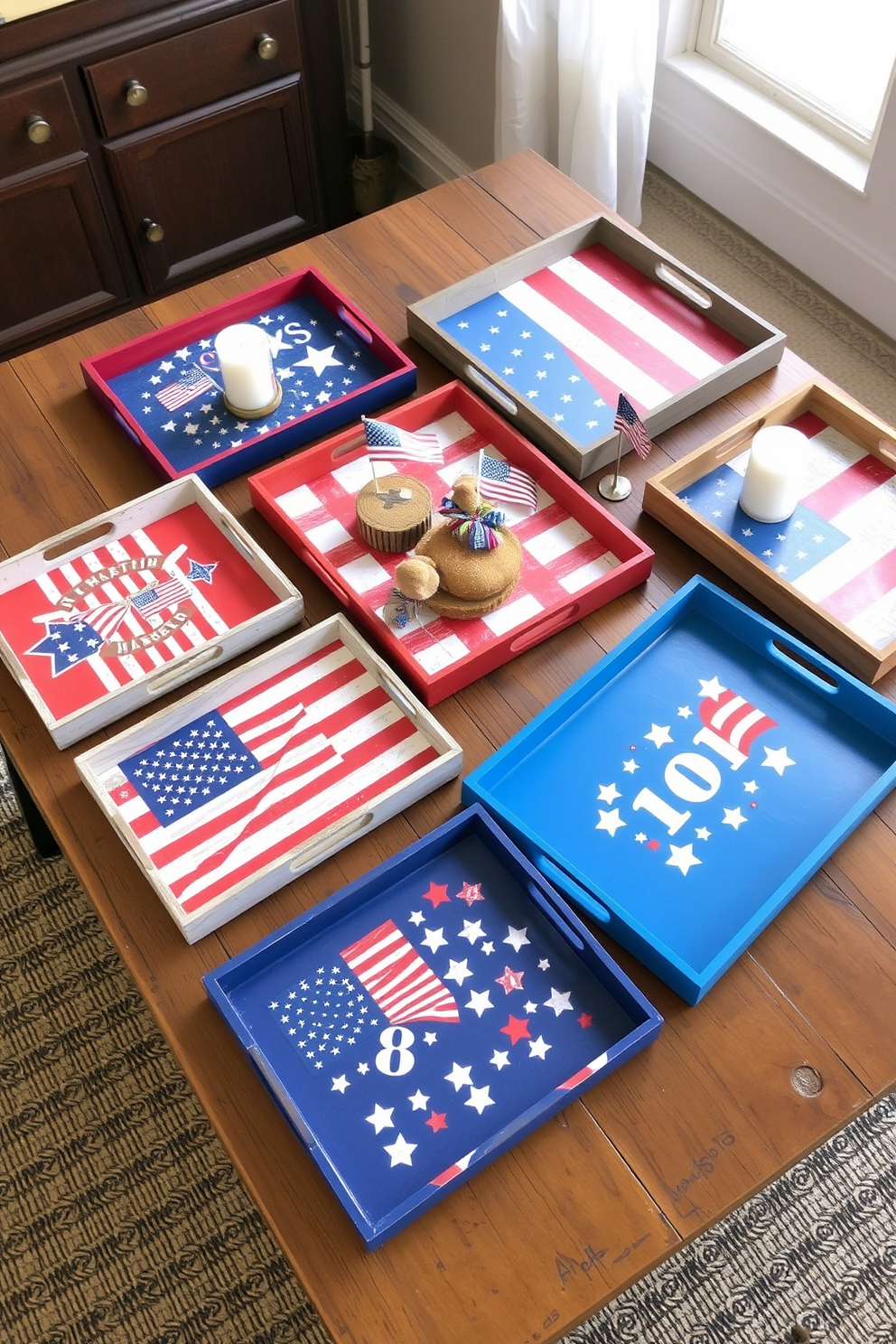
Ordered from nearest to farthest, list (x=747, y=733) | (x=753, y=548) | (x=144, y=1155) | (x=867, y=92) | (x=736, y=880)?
(x=736, y=880)
(x=747, y=733)
(x=753, y=548)
(x=144, y=1155)
(x=867, y=92)

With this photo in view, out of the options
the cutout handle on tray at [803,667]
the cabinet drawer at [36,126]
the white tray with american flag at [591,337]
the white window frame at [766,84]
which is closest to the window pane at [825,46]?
the white window frame at [766,84]

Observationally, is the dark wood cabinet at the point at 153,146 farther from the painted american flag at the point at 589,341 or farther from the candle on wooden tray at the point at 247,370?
the painted american flag at the point at 589,341

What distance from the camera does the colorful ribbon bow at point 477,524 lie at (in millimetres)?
1403

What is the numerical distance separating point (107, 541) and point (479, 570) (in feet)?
1.64

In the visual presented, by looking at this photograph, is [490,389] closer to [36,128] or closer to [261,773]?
[261,773]

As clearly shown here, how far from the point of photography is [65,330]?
2.62m

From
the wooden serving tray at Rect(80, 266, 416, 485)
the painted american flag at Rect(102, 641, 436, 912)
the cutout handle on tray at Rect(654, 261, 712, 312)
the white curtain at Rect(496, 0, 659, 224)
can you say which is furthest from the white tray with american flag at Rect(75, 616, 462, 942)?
the white curtain at Rect(496, 0, 659, 224)

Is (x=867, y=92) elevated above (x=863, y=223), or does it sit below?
above

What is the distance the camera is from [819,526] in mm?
1525

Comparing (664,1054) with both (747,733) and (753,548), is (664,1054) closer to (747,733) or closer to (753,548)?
(747,733)

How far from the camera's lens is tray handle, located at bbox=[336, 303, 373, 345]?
1.73 meters

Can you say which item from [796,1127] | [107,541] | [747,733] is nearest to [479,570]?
[747,733]

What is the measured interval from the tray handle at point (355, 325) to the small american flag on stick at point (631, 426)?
1.36 ft

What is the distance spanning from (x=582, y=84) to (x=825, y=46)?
552 mm
